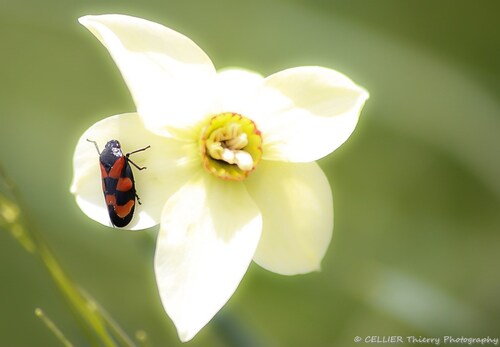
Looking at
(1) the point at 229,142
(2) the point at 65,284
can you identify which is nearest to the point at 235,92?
(1) the point at 229,142

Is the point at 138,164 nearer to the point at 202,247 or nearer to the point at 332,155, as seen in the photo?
the point at 202,247

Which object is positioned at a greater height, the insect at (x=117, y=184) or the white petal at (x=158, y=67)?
the white petal at (x=158, y=67)

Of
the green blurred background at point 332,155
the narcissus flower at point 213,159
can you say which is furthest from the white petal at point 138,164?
the green blurred background at point 332,155

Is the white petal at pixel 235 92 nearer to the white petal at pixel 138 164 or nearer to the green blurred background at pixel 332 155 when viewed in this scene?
the white petal at pixel 138 164

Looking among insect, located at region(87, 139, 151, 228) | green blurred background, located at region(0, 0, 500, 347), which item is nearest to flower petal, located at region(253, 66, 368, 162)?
insect, located at region(87, 139, 151, 228)

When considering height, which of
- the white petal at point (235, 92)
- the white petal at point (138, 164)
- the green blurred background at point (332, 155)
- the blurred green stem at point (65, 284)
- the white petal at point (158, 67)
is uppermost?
the white petal at point (158, 67)

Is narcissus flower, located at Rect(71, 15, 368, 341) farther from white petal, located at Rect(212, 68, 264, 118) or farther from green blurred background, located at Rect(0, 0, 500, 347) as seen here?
green blurred background, located at Rect(0, 0, 500, 347)
